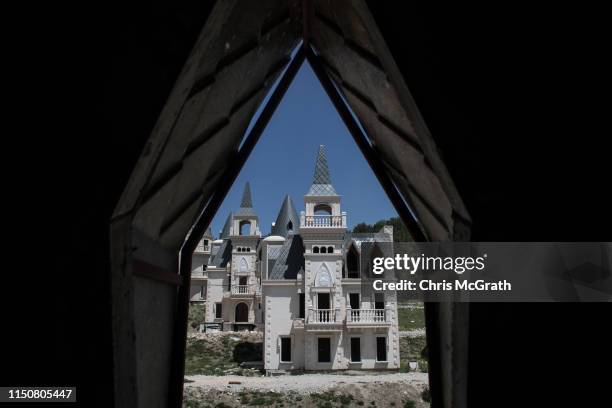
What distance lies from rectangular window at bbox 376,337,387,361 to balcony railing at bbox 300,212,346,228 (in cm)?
850

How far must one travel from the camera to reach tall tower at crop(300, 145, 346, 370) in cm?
3238

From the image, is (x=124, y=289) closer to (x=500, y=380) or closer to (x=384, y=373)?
(x=500, y=380)

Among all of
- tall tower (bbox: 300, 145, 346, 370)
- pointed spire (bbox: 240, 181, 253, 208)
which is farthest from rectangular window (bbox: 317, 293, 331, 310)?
pointed spire (bbox: 240, 181, 253, 208)

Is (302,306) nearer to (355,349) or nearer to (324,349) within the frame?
(324,349)

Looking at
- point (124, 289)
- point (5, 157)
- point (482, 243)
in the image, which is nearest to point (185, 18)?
point (5, 157)

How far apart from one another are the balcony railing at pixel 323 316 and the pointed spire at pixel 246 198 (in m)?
25.7

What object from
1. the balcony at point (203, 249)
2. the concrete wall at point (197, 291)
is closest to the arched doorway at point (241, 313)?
the concrete wall at point (197, 291)

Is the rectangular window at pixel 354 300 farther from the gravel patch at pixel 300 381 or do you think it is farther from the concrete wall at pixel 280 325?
the gravel patch at pixel 300 381

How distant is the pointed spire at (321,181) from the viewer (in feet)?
113

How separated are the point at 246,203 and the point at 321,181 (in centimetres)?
2298

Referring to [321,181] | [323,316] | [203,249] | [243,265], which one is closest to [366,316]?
[323,316]

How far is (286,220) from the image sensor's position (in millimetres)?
55188

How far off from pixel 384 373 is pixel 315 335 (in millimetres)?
5314

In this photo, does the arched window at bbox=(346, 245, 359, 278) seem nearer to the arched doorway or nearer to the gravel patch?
the gravel patch
